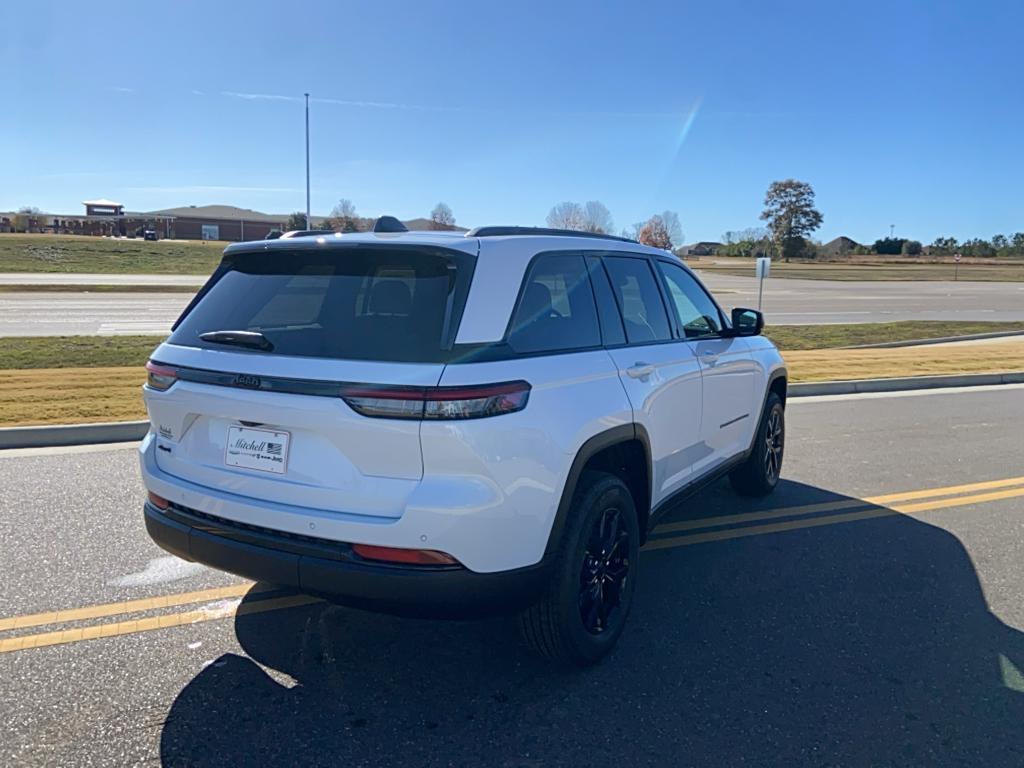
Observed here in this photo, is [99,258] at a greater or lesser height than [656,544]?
greater

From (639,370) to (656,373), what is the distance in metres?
0.20

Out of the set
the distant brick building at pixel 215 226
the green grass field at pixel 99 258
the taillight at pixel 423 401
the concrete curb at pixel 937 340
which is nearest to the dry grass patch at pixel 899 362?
Result: the concrete curb at pixel 937 340

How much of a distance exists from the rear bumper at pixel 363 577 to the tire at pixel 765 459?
3066 mm

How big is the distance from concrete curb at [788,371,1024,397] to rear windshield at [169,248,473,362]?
28.7ft

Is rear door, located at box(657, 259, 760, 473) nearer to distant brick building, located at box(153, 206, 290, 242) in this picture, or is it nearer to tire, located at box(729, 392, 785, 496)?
tire, located at box(729, 392, 785, 496)

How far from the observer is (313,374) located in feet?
9.14

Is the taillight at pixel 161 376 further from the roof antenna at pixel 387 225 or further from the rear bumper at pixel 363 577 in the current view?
the roof antenna at pixel 387 225

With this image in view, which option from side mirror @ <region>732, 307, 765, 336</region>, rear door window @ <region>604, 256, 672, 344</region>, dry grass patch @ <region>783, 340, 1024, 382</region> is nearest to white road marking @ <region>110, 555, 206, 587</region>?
rear door window @ <region>604, 256, 672, 344</region>

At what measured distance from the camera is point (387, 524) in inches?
107

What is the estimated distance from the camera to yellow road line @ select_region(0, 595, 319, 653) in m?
3.46

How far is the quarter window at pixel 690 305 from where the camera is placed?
14.7 feet

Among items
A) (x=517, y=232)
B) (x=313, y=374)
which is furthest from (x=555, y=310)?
(x=313, y=374)

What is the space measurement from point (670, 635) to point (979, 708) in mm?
1264

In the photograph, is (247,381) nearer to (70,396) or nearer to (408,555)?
(408,555)
